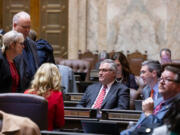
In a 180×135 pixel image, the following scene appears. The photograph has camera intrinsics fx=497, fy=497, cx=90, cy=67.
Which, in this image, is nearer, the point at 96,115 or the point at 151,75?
the point at 96,115

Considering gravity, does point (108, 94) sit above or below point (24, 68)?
below

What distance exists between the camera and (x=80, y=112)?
526 centimetres

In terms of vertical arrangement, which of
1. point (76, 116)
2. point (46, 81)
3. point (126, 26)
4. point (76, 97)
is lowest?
point (76, 97)

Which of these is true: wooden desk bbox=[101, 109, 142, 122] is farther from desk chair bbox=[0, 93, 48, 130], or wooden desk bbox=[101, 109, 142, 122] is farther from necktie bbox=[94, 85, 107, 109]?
necktie bbox=[94, 85, 107, 109]

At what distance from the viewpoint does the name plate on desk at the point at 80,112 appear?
518 cm

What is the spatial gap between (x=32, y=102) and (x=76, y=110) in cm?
107

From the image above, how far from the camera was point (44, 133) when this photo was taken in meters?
3.94

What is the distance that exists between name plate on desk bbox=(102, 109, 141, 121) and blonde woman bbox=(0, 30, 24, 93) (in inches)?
41.1

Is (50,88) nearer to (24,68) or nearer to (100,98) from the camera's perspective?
(24,68)

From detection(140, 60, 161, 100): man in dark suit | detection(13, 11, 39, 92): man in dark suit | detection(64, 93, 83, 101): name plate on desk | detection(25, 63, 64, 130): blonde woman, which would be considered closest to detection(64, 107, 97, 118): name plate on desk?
detection(25, 63, 64, 130): blonde woman

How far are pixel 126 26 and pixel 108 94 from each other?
796 centimetres

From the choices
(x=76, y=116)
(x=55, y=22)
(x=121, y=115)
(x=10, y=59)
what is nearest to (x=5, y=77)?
(x=10, y=59)

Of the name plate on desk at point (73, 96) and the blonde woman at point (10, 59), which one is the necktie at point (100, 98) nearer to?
the name plate on desk at point (73, 96)

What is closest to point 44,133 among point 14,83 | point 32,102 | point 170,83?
point 32,102
